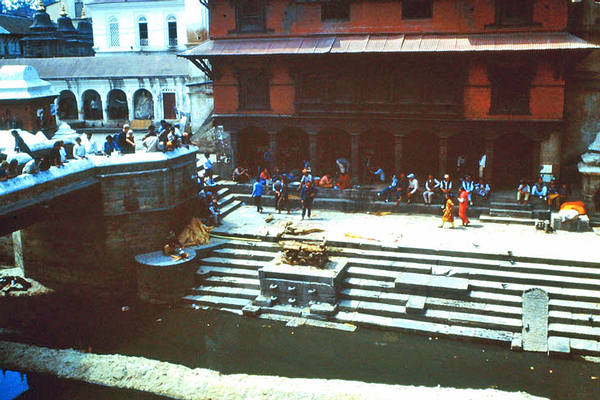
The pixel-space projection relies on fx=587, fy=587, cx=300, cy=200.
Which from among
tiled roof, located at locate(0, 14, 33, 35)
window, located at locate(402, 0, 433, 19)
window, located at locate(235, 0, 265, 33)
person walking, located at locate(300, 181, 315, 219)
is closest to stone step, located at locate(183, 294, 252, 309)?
person walking, located at locate(300, 181, 315, 219)

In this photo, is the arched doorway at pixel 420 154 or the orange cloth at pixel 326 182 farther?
the arched doorway at pixel 420 154

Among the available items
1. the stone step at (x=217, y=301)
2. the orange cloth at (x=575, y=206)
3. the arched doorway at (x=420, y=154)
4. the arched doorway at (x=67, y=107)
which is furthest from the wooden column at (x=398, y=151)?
the arched doorway at (x=67, y=107)

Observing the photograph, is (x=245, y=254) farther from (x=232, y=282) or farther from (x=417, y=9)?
(x=417, y=9)

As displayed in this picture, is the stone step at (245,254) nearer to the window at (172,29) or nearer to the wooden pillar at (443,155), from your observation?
Answer: the wooden pillar at (443,155)

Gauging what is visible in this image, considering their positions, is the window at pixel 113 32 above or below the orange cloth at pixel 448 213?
above

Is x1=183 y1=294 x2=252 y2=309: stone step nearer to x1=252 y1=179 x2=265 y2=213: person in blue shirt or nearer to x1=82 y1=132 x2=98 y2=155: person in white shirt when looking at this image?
x1=82 y1=132 x2=98 y2=155: person in white shirt

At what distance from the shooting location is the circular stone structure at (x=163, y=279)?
1978 centimetres

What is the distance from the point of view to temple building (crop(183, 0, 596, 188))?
23297mm

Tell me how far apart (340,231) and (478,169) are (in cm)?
799

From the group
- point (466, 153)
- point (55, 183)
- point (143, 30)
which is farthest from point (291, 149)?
point (143, 30)

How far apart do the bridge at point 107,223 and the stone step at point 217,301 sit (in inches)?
103

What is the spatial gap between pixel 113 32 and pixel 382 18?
3330 cm

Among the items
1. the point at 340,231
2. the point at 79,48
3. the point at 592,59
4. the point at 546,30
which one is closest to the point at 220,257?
the point at 340,231

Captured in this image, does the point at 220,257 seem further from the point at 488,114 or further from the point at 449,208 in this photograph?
the point at 488,114
